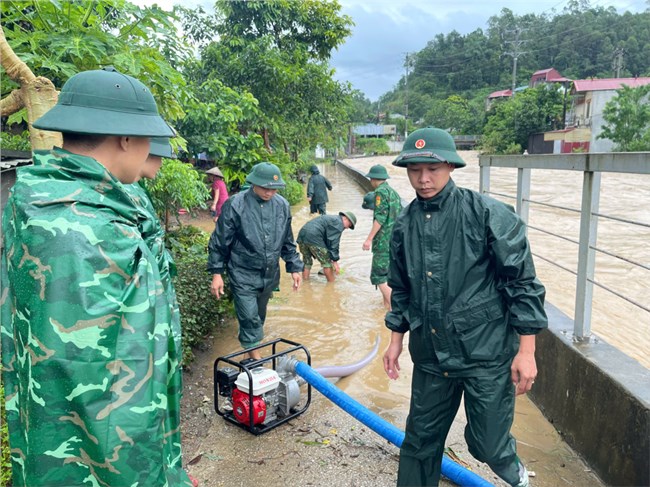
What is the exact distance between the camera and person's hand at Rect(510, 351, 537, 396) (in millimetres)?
2402

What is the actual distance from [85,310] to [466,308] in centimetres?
167

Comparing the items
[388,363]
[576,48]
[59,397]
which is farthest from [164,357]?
[576,48]

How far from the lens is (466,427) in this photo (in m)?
2.57

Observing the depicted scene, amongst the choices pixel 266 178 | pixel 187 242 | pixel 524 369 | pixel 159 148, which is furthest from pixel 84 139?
pixel 187 242

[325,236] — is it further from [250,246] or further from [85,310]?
[85,310]

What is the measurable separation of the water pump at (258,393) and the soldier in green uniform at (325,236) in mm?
4090

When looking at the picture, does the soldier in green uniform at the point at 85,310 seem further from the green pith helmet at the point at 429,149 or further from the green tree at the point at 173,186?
the green tree at the point at 173,186

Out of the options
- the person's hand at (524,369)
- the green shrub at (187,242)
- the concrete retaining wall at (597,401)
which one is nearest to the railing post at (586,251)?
the concrete retaining wall at (597,401)

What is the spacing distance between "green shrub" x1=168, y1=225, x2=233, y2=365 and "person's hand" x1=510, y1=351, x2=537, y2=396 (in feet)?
9.22

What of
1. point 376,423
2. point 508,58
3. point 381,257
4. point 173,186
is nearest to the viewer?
point 376,423

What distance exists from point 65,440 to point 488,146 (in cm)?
5353

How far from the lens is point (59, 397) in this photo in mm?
1434

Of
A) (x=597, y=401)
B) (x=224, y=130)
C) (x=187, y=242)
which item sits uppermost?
(x=224, y=130)

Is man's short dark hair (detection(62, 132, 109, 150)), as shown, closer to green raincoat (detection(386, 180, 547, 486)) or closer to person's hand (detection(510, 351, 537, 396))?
green raincoat (detection(386, 180, 547, 486))
